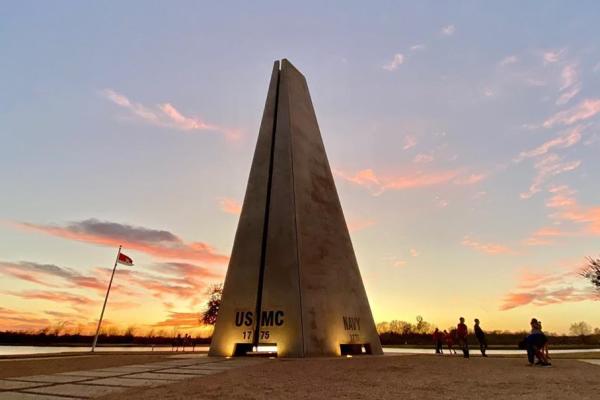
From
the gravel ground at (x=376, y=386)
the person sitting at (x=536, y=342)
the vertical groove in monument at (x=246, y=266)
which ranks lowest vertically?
the gravel ground at (x=376, y=386)

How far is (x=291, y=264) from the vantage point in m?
14.1

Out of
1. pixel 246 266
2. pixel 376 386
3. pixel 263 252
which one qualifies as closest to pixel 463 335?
pixel 263 252

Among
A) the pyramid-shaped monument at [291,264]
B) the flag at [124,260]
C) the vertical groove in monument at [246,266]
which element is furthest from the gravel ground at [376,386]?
the flag at [124,260]

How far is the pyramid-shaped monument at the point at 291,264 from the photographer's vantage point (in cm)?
1338

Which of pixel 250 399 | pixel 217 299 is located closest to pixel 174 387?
pixel 250 399

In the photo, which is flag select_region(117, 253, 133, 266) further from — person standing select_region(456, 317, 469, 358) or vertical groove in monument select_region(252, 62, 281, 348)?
person standing select_region(456, 317, 469, 358)

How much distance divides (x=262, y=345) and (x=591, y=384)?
10.1m

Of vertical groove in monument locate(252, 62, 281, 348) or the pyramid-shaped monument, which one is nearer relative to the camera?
the pyramid-shaped monument

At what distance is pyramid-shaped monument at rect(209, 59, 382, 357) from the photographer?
527 inches

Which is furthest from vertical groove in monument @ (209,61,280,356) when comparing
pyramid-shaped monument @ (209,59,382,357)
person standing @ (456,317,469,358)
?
person standing @ (456,317,469,358)

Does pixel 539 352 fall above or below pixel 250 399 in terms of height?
above

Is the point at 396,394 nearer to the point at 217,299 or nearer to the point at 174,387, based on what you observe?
the point at 174,387

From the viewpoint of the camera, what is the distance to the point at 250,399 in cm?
493

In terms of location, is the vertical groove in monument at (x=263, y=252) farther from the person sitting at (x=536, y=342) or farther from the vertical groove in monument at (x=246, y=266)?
the person sitting at (x=536, y=342)
